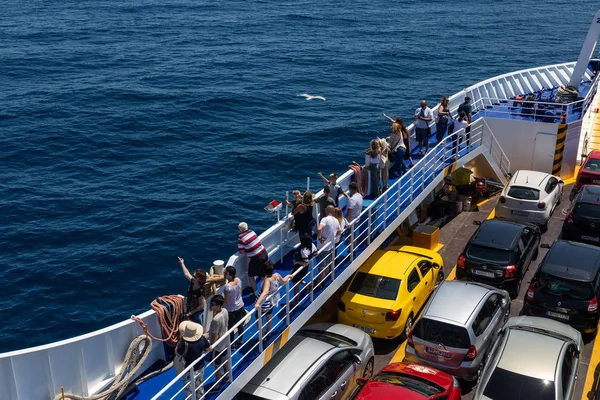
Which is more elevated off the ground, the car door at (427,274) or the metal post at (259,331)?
the metal post at (259,331)

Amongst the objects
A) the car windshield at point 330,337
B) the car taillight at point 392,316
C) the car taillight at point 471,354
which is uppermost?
the car windshield at point 330,337

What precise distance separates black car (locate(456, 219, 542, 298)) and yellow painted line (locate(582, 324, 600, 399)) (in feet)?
7.61

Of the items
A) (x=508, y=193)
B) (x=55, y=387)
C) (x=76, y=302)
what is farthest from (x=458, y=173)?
(x=55, y=387)

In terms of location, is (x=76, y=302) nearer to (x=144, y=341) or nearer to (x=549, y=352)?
(x=144, y=341)

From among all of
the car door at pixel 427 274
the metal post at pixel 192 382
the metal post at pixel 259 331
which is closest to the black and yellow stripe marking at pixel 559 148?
the car door at pixel 427 274

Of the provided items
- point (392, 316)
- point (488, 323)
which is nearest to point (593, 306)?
point (488, 323)

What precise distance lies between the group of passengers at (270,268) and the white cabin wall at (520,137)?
17.3 ft

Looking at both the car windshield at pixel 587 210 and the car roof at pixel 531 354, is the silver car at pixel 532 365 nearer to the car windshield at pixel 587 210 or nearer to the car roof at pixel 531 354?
the car roof at pixel 531 354

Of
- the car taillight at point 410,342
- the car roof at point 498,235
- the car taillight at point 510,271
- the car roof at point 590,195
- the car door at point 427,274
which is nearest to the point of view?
the car taillight at point 410,342

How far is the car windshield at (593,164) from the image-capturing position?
855 inches

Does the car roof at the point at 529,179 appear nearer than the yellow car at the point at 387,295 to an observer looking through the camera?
No

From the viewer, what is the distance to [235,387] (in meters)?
11.4

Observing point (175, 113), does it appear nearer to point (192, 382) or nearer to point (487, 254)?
point (487, 254)

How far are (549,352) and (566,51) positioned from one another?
48.7 meters
